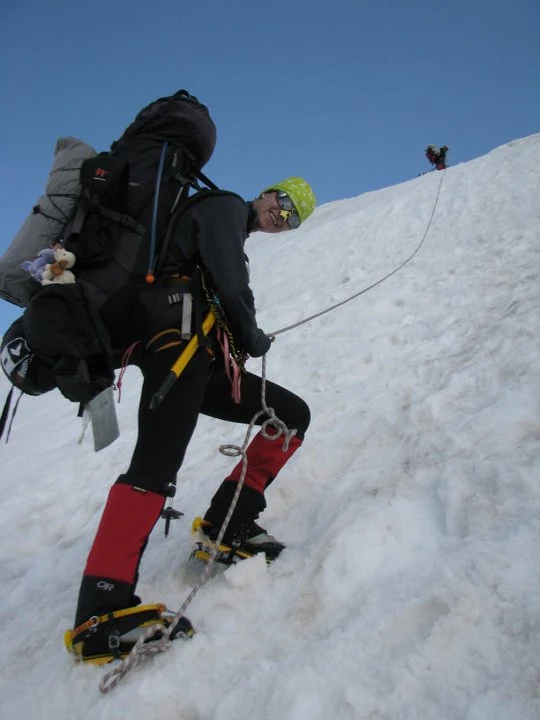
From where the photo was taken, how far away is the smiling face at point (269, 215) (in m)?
2.86

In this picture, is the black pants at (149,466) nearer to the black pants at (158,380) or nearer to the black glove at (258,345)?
the black pants at (158,380)

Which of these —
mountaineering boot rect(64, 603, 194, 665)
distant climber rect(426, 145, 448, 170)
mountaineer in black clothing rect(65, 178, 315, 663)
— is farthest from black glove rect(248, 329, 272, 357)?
distant climber rect(426, 145, 448, 170)

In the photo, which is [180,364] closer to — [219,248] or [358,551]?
[219,248]

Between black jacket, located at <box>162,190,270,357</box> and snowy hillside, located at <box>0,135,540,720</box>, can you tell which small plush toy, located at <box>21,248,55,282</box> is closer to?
black jacket, located at <box>162,190,270,357</box>

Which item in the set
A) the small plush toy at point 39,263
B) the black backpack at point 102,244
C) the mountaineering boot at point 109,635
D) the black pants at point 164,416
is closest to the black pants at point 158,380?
the black pants at point 164,416

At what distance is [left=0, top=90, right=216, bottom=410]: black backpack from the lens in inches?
80.9

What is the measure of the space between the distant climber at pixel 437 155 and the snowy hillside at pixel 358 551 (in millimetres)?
18952

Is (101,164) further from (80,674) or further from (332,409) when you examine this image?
(332,409)

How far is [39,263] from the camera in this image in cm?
216

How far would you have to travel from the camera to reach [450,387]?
12.5ft

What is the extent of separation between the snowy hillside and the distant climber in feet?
62.2

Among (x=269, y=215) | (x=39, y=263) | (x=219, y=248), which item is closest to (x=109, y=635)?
(x=39, y=263)

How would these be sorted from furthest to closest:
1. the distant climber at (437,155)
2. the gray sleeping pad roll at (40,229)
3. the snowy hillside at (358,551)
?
the distant climber at (437,155)
the gray sleeping pad roll at (40,229)
the snowy hillside at (358,551)

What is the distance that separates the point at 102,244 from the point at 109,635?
1601 mm
